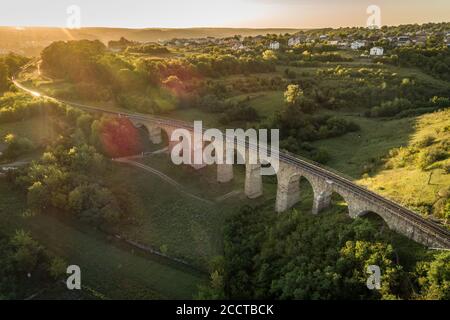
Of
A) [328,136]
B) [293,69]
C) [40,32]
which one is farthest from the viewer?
[40,32]

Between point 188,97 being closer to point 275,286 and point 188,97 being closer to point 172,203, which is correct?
point 172,203

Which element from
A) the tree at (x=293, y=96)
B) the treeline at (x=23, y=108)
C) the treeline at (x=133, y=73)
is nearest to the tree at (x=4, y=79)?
the treeline at (x=133, y=73)

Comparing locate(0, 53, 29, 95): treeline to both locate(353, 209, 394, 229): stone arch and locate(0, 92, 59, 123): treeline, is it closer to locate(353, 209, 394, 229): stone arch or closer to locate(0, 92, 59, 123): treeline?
locate(0, 92, 59, 123): treeline

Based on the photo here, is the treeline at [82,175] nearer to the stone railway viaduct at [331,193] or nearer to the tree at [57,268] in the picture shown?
the tree at [57,268]

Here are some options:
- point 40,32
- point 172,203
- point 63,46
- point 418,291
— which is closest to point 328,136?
point 172,203

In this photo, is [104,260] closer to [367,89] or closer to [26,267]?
[26,267]

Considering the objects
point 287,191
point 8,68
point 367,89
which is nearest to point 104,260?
point 287,191
